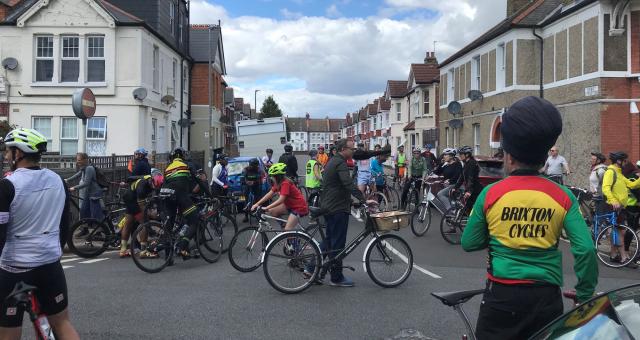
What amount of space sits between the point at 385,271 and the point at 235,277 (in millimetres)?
2210

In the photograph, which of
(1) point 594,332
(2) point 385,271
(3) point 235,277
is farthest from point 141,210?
(1) point 594,332

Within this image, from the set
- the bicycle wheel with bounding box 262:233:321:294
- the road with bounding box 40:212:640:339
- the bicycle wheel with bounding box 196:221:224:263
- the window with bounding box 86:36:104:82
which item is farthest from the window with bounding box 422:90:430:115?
the bicycle wheel with bounding box 262:233:321:294

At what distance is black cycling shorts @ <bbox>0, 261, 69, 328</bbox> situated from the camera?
364 cm

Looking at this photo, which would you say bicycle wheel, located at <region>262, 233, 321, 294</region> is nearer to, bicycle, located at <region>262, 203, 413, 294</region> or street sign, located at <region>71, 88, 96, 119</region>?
bicycle, located at <region>262, 203, 413, 294</region>

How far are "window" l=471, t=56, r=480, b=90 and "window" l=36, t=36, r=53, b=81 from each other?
63.7 ft

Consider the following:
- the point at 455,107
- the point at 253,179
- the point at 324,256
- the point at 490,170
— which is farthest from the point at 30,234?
the point at 455,107

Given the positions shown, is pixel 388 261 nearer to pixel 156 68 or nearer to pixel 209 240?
pixel 209 240

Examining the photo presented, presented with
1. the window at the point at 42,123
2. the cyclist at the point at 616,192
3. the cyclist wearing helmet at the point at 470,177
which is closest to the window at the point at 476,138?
the cyclist wearing helmet at the point at 470,177

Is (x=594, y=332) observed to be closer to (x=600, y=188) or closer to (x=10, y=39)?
(x=600, y=188)

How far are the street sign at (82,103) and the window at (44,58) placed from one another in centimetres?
1164

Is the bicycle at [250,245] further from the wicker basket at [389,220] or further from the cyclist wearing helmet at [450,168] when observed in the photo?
the cyclist wearing helmet at [450,168]

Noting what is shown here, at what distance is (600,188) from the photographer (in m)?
10.5

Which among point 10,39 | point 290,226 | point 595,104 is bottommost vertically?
point 290,226

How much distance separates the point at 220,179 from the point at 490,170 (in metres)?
7.40
